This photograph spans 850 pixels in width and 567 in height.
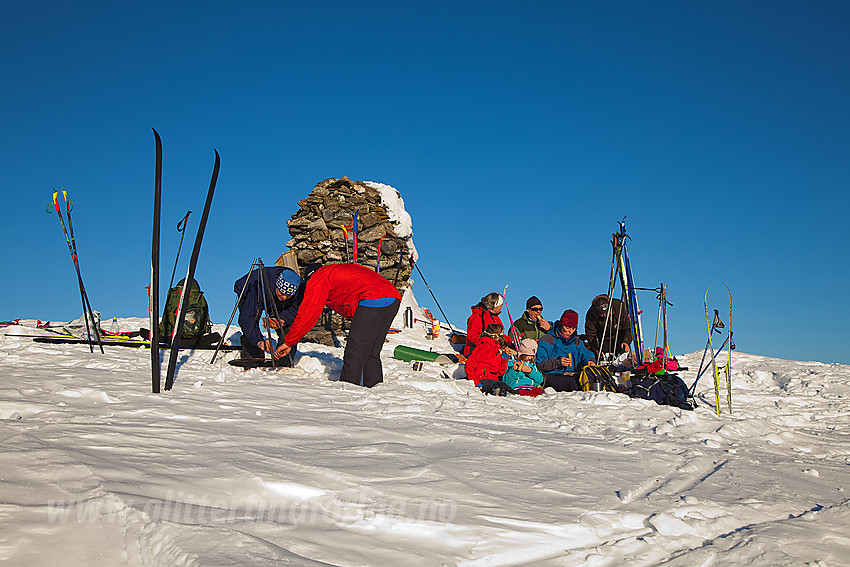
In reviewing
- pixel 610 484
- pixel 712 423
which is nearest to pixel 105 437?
pixel 610 484

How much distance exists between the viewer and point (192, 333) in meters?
8.28

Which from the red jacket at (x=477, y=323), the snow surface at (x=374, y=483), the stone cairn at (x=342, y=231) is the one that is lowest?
the snow surface at (x=374, y=483)

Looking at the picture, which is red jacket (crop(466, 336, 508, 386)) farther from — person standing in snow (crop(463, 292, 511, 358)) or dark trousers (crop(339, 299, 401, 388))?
dark trousers (crop(339, 299, 401, 388))

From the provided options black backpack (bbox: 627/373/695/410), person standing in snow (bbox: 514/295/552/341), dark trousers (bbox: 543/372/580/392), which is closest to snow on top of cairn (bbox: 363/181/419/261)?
person standing in snow (bbox: 514/295/552/341)

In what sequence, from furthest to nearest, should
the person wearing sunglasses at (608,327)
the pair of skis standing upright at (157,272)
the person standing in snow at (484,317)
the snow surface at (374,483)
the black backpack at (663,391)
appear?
the person wearing sunglasses at (608,327), the person standing in snow at (484,317), the black backpack at (663,391), the pair of skis standing upright at (157,272), the snow surface at (374,483)

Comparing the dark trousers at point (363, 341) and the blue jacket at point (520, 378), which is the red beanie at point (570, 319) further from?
the dark trousers at point (363, 341)

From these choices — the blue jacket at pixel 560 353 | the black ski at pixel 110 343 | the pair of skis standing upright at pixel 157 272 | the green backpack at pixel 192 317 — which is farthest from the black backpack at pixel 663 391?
the green backpack at pixel 192 317

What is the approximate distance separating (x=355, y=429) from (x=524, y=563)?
1639mm

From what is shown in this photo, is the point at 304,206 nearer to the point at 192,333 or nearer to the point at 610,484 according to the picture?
the point at 192,333

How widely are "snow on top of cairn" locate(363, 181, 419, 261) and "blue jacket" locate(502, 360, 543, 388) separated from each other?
7.81 meters

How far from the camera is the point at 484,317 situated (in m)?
7.86

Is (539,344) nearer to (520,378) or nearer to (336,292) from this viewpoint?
(520,378)

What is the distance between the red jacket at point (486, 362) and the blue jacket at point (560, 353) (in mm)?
704

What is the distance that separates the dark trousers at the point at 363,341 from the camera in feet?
18.3
